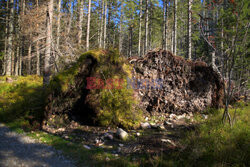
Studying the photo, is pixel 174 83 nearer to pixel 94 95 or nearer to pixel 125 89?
pixel 125 89

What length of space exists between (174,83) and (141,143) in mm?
3329

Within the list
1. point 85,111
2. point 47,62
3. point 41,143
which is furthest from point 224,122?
point 47,62

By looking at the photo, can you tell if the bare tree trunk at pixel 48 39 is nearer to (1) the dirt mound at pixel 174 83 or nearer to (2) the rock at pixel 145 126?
(1) the dirt mound at pixel 174 83

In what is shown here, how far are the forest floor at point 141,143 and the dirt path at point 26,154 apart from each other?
190 millimetres

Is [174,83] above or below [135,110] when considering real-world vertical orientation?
above

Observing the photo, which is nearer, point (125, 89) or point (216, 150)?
point (216, 150)

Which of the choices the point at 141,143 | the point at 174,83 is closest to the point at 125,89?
the point at 141,143

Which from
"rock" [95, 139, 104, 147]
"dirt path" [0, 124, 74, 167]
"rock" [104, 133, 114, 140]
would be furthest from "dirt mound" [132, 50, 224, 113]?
"dirt path" [0, 124, 74, 167]

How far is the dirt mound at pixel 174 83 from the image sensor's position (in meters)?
5.90

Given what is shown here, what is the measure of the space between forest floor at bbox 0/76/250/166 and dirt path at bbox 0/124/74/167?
7.5 inches

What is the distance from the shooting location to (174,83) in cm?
609

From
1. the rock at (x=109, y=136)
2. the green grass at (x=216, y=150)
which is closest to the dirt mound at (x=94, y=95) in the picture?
the rock at (x=109, y=136)

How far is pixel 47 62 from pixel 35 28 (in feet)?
7.14

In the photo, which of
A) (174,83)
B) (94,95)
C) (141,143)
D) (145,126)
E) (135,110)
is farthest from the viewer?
(174,83)
